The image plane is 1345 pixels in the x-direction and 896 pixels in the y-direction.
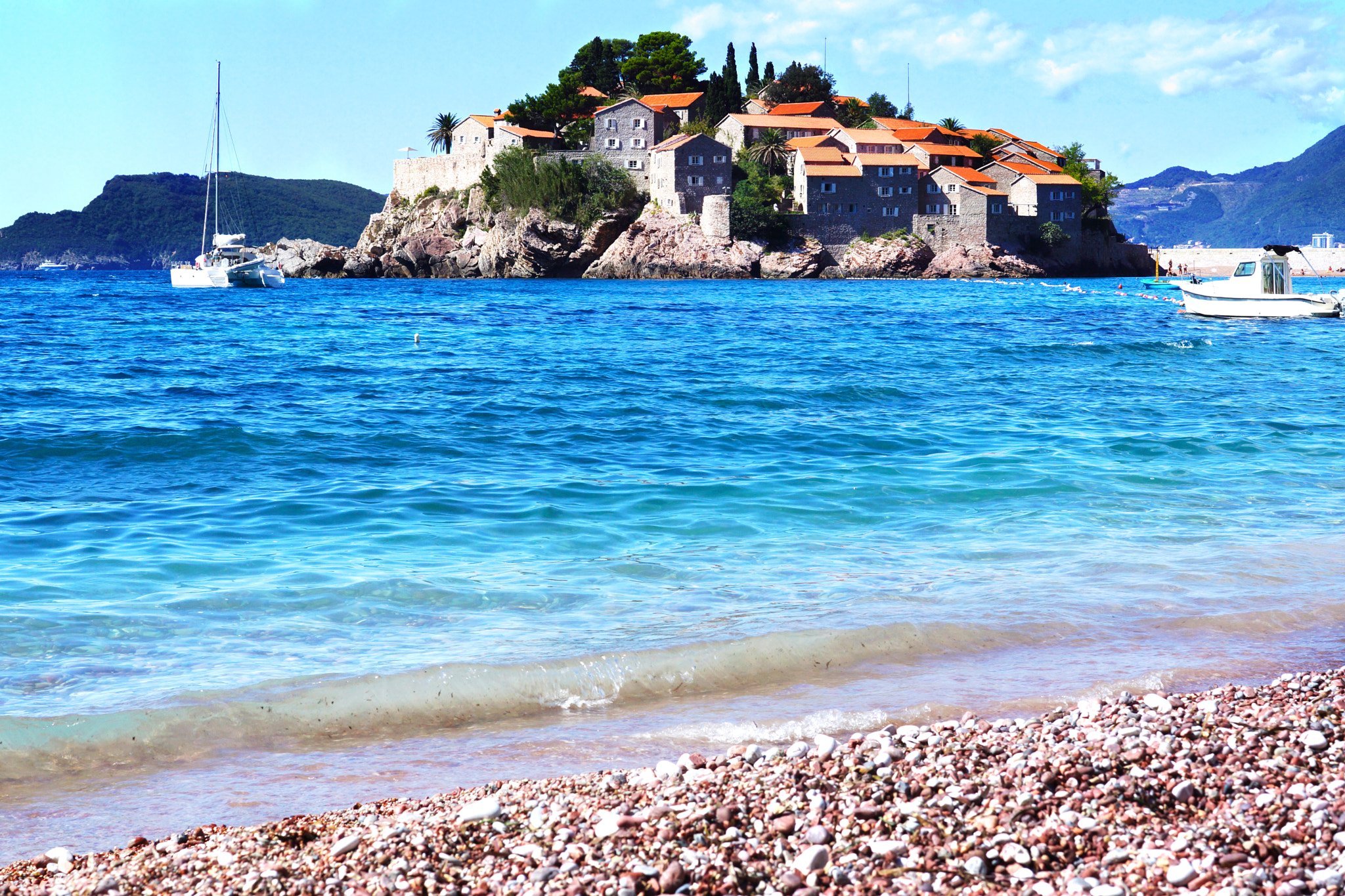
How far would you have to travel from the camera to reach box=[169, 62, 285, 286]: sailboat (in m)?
70.8

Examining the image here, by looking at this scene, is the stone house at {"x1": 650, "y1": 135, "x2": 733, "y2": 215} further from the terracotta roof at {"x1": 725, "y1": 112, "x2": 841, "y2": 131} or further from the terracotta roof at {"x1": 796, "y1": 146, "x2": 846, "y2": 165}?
the terracotta roof at {"x1": 725, "y1": 112, "x2": 841, "y2": 131}

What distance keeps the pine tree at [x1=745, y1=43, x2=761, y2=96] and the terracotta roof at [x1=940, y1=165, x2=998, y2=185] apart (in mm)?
23577

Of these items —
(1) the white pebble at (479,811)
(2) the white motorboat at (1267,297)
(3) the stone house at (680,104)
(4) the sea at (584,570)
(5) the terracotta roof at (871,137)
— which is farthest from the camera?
(3) the stone house at (680,104)

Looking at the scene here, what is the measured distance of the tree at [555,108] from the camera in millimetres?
101938

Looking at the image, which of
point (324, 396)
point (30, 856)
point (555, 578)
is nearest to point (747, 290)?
point (324, 396)

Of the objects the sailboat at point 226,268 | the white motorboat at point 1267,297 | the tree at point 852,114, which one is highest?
the tree at point 852,114

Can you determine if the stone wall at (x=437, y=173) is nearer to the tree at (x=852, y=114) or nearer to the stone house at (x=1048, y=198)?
the tree at (x=852, y=114)

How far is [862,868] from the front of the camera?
3.18 metres

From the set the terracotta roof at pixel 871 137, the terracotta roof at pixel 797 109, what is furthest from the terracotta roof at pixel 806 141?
the terracotta roof at pixel 797 109

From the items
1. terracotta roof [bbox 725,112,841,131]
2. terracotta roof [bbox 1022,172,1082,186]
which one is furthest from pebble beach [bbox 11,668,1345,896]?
terracotta roof [bbox 1022,172,1082,186]

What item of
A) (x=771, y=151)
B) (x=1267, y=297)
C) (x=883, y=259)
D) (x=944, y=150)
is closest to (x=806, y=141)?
(x=771, y=151)

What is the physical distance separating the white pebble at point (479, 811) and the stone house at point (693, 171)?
8965 centimetres

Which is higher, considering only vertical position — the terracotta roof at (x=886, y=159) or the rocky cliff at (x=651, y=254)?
the terracotta roof at (x=886, y=159)

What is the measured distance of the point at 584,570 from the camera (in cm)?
790
